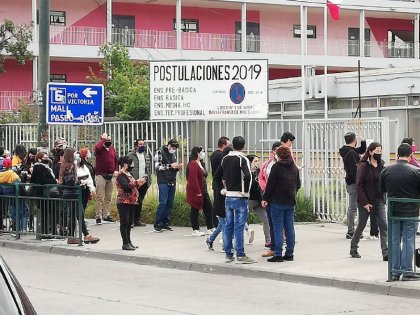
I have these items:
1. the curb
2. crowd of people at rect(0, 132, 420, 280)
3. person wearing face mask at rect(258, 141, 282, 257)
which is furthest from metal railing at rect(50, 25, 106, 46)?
person wearing face mask at rect(258, 141, 282, 257)

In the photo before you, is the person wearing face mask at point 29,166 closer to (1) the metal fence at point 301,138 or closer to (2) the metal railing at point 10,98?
(1) the metal fence at point 301,138

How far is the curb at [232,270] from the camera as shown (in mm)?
12047

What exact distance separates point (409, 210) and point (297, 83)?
77.5ft

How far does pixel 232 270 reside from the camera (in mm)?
14109

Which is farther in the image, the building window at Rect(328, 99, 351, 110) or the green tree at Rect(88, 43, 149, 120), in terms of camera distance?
the green tree at Rect(88, 43, 149, 120)

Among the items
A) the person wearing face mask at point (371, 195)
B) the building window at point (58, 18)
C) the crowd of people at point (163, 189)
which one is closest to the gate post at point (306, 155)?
the crowd of people at point (163, 189)

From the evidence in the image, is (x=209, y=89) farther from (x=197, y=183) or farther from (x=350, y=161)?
(x=350, y=161)

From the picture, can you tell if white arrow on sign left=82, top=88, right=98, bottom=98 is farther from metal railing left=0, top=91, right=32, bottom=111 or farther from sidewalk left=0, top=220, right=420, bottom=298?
metal railing left=0, top=91, right=32, bottom=111

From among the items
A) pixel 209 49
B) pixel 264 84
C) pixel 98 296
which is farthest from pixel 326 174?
pixel 209 49

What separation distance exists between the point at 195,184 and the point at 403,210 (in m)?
6.10

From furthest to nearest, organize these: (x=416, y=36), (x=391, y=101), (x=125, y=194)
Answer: (x=416, y=36), (x=391, y=101), (x=125, y=194)

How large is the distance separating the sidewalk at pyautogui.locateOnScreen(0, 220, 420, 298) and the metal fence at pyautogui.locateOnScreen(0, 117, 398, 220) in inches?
29.8

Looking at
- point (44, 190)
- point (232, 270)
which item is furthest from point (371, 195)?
point (44, 190)

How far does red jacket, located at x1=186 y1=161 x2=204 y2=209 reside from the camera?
17.6 metres
